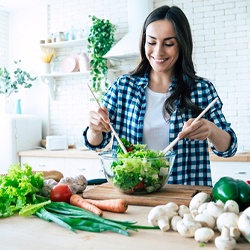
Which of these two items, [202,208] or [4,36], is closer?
[202,208]

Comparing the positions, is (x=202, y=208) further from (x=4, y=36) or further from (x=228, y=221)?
(x=4, y=36)

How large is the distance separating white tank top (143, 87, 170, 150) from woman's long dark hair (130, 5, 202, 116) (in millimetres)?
55

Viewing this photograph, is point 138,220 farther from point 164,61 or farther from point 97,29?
point 97,29

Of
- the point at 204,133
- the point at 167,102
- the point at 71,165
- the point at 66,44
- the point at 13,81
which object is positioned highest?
the point at 66,44

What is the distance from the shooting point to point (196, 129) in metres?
1.56

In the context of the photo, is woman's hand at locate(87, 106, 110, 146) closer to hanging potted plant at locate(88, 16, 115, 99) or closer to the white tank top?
the white tank top

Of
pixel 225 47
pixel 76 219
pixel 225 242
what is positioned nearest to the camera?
pixel 225 242

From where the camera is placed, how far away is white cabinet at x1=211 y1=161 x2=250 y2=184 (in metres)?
3.45

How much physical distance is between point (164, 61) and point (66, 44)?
10.8ft

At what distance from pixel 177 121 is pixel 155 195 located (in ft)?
1.70

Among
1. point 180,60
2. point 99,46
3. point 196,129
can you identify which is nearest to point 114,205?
point 196,129

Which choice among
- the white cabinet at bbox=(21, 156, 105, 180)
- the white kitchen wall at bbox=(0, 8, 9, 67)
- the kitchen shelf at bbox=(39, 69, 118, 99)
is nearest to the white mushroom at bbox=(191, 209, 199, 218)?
the white cabinet at bbox=(21, 156, 105, 180)

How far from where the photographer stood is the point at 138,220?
4.24ft

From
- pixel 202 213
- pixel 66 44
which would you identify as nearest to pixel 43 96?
pixel 66 44
